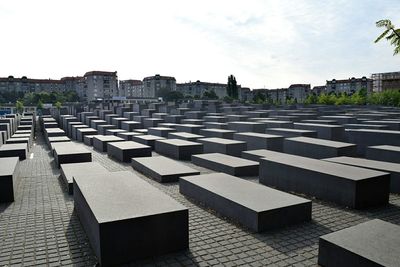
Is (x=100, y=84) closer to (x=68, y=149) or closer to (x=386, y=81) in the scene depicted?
(x=386, y=81)

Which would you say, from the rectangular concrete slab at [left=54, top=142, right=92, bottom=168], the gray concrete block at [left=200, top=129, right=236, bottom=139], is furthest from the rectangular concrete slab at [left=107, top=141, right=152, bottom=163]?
the gray concrete block at [left=200, top=129, right=236, bottom=139]

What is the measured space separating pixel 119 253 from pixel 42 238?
2.47 meters

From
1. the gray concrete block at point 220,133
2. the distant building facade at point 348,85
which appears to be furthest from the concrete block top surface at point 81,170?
the distant building facade at point 348,85

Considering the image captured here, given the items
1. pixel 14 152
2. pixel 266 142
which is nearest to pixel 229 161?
pixel 266 142

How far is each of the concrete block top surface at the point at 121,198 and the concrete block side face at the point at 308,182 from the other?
4.99m

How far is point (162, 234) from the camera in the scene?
630cm

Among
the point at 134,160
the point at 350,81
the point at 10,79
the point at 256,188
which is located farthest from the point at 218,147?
the point at 350,81

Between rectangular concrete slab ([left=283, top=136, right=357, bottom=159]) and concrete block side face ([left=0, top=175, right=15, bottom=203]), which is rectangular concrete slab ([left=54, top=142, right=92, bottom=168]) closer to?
concrete block side face ([left=0, top=175, right=15, bottom=203])

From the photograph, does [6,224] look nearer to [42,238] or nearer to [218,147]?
[42,238]

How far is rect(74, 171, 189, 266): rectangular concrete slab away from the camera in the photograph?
5.85 metres

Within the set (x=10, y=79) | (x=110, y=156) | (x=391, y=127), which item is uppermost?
(x=10, y=79)

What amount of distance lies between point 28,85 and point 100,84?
28.9m

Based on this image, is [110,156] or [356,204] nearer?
[356,204]

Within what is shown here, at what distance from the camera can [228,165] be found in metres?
13.3
